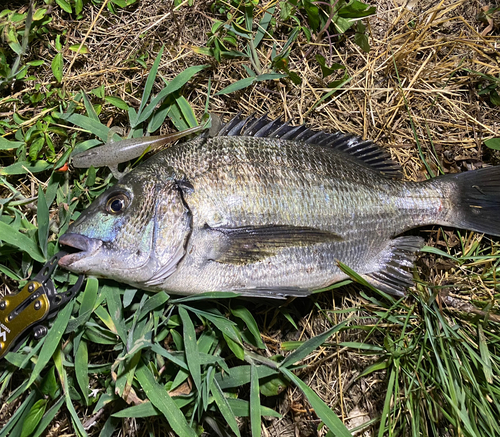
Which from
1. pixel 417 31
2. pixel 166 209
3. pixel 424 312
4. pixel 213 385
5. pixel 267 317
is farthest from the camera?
pixel 417 31

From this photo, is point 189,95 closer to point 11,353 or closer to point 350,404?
point 11,353

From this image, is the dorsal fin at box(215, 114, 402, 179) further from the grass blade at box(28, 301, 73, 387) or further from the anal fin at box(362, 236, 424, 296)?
the grass blade at box(28, 301, 73, 387)

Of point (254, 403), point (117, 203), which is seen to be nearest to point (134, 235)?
point (117, 203)

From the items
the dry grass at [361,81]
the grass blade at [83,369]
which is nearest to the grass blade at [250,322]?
the dry grass at [361,81]

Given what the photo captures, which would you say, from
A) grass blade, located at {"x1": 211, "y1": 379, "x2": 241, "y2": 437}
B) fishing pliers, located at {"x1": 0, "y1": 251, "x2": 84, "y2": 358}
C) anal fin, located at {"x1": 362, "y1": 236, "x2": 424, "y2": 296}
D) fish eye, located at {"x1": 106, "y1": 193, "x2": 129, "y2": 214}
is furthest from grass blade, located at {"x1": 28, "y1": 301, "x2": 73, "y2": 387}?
anal fin, located at {"x1": 362, "y1": 236, "x2": 424, "y2": 296}

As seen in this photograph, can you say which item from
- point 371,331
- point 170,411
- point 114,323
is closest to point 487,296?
point 371,331

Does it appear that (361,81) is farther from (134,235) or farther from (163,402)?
(163,402)
